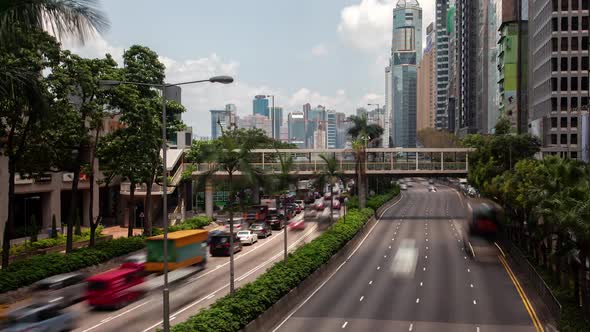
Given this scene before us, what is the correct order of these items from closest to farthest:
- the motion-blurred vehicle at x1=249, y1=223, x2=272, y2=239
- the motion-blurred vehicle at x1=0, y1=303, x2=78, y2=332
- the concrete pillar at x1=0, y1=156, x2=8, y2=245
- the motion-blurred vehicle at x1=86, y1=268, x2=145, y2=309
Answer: the motion-blurred vehicle at x1=0, y1=303, x2=78, y2=332, the motion-blurred vehicle at x1=86, y1=268, x2=145, y2=309, the concrete pillar at x1=0, y1=156, x2=8, y2=245, the motion-blurred vehicle at x1=249, y1=223, x2=272, y2=239

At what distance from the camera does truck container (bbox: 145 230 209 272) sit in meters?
41.3

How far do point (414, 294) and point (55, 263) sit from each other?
24.2 meters

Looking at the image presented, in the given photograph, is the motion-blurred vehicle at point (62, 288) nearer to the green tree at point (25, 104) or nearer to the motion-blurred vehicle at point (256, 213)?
Result: the green tree at point (25, 104)

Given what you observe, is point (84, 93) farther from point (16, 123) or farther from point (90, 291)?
point (90, 291)

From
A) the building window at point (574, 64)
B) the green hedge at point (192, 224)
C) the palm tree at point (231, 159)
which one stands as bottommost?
the green hedge at point (192, 224)

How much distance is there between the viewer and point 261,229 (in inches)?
2645

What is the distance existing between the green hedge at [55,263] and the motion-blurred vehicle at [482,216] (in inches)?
1099

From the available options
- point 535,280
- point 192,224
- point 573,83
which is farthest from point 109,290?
point 573,83

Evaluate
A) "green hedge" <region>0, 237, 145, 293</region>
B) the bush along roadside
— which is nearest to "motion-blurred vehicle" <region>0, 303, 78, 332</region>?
the bush along roadside

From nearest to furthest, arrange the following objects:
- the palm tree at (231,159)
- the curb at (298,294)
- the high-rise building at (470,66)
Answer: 1. the curb at (298,294)
2. the palm tree at (231,159)
3. the high-rise building at (470,66)

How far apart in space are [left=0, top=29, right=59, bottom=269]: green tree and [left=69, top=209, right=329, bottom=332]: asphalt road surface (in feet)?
30.3

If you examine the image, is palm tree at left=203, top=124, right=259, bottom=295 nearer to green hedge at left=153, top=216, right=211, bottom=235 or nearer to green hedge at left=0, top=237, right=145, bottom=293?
green hedge at left=0, top=237, right=145, bottom=293

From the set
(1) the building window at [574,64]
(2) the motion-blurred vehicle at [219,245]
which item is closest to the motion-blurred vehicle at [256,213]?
(2) the motion-blurred vehicle at [219,245]

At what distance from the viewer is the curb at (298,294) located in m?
30.3
